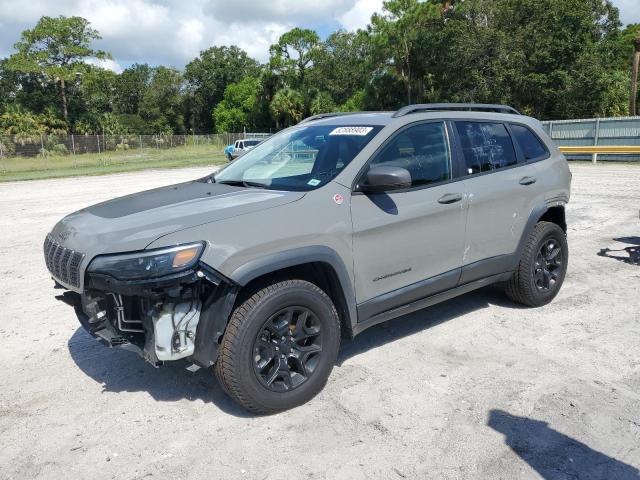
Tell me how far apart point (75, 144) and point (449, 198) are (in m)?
38.0

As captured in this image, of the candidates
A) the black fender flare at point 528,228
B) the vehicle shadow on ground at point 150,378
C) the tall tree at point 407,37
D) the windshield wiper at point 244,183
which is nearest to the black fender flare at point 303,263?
the windshield wiper at point 244,183

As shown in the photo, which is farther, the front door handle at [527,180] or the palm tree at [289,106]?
the palm tree at [289,106]

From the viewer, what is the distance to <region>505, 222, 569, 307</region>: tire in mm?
4992

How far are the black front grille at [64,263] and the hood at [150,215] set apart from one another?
46 mm

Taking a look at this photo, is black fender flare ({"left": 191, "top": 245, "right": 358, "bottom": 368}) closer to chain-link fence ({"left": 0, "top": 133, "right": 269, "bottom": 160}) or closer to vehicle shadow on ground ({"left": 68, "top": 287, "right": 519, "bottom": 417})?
vehicle shadow on ground ({"left": 68, "top": 287, "right": 519, "bottom": 417})

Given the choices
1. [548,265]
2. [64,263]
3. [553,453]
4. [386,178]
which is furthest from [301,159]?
[548,265]

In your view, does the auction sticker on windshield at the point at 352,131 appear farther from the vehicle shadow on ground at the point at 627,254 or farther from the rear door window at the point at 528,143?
the vehicle shadow on ground at the point at 627,254

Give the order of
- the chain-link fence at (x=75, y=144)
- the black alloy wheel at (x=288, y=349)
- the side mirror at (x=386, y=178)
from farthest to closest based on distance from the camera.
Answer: the chain-link fence at (x=75, y=144), the side mirror at (x=386, y=178), the black alloy wheel at (x=288, y=349)

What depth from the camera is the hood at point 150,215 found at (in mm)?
3105

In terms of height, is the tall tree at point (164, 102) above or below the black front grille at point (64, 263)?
above

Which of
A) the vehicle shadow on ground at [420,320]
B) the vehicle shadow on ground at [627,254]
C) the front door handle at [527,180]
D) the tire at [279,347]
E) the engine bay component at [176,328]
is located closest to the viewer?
the engine bay component at [176,328]

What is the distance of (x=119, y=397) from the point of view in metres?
3.67

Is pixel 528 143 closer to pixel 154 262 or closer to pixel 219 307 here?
pixel 219 307

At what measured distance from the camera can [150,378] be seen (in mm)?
3928
